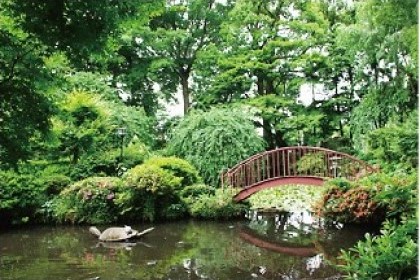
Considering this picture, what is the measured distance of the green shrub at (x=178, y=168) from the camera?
33.1ft

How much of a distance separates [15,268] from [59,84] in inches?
159

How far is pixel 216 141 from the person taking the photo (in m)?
12.0

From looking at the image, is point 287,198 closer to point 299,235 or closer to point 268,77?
point 299,235

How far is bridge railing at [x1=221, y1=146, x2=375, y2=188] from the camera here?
925 centimetres

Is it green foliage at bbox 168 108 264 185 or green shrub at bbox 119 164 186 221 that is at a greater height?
green foliage at bbox 168 108 264 185

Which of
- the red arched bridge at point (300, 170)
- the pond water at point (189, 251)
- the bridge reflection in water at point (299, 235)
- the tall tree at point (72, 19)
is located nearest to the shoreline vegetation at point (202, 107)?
the tall tree at point (72, 19)

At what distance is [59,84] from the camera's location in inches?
122

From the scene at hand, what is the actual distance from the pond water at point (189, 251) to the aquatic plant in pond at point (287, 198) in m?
0.94

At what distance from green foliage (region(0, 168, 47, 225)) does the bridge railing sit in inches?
156

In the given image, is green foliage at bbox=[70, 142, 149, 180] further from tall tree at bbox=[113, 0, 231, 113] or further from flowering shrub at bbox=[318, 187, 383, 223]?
flowering shrub at bbox=[318, 187, 383, 223]

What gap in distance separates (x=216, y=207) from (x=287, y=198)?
7.94 feet

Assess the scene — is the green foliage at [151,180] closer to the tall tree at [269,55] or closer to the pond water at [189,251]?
the pond water at [189,251]

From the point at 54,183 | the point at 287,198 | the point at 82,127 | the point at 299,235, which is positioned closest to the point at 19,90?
the point at 299,235

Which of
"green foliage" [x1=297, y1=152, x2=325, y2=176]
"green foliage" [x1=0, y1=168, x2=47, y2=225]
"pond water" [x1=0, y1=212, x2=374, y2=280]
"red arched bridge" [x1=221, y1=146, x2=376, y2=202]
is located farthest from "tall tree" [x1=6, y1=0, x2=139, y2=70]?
"green foliage" [x1=297, y1=152, x2=325, y2=176]
